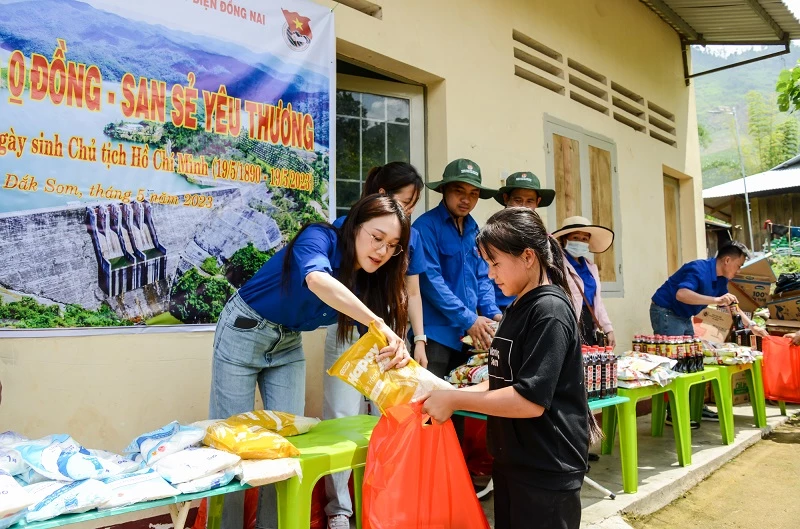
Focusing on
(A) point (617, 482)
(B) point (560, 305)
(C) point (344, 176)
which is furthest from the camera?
(C) point (344, 176)

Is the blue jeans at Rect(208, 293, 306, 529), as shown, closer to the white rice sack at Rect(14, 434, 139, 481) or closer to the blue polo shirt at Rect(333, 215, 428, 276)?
the white rice sack at Rect(14, 434, 139, 481)

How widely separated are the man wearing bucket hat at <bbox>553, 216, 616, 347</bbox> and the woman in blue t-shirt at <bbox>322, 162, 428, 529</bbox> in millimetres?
1447

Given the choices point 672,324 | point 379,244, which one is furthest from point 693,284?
point 379,244

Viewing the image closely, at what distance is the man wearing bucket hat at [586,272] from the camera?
400 centimetres

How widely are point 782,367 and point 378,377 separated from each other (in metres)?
5.42

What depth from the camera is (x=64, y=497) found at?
145 centimetres

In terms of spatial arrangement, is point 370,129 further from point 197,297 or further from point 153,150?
point 197,297

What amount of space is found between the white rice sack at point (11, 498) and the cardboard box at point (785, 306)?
7.16 m

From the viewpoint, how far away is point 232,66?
3.16 metres

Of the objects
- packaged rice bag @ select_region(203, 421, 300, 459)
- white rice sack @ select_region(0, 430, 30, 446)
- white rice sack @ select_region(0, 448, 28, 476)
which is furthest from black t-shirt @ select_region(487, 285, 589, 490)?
white rice sack @ select_region(0, 430, 30, 446)

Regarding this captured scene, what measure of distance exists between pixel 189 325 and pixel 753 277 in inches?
240

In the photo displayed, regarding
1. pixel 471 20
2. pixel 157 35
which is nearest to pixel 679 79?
pixel 471 20

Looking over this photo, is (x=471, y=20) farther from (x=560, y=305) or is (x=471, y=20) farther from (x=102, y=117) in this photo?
(x=560, y=305)

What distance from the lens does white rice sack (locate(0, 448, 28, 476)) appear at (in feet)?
5.01
